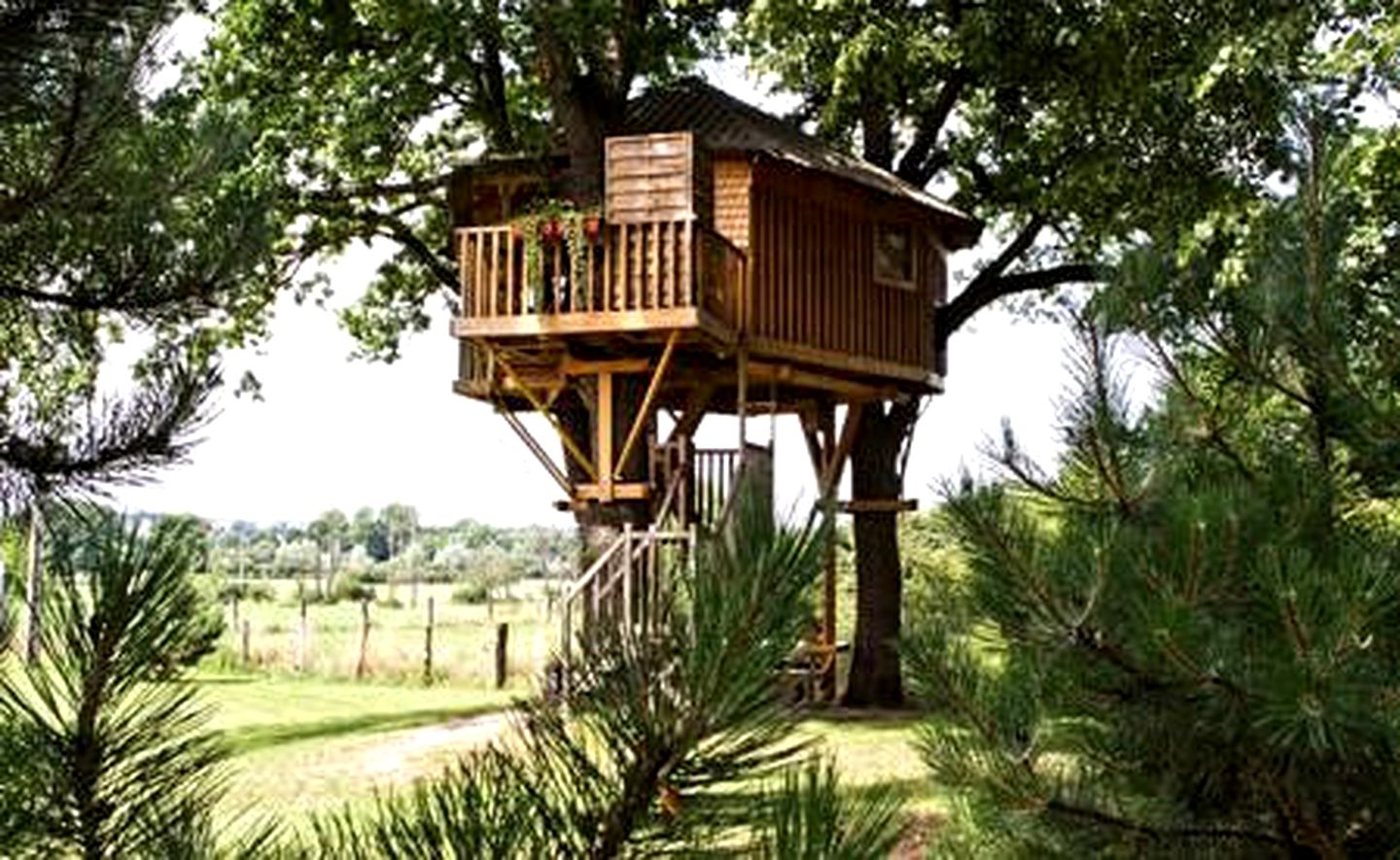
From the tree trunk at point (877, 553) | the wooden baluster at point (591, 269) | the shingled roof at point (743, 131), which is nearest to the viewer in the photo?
the wooden baluster at point (591, 269)

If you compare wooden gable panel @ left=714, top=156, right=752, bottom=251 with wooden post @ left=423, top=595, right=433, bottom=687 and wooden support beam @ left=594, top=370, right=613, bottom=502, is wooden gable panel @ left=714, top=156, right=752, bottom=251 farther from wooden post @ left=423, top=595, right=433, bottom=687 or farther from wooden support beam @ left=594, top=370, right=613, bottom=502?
Result: wooden post @ left=423, top=595, right=433, bottom=687

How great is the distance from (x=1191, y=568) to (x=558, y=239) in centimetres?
1247

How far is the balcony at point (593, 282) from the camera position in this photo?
15.2m

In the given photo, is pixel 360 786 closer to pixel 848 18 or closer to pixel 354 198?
pixel 354 198

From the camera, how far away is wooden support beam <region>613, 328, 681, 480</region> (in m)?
15.5

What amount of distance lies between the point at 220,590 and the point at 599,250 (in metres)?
14.1

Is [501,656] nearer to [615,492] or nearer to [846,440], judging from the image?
[846,440]

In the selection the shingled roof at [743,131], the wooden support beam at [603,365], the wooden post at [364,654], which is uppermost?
the shingled roof at [743,131]

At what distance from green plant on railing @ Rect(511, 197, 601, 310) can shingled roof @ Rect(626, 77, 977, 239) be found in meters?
1.95

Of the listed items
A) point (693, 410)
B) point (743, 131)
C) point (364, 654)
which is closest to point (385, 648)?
point (364, 654)

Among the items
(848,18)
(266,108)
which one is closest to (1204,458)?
(848,18)

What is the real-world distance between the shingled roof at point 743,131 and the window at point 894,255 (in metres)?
0.53

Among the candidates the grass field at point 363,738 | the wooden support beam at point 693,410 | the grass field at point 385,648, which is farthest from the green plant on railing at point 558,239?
the grass field at point 385,648

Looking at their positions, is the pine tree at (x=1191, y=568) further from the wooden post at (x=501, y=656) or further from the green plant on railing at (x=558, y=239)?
the wooden post at (x=501, y=656)
